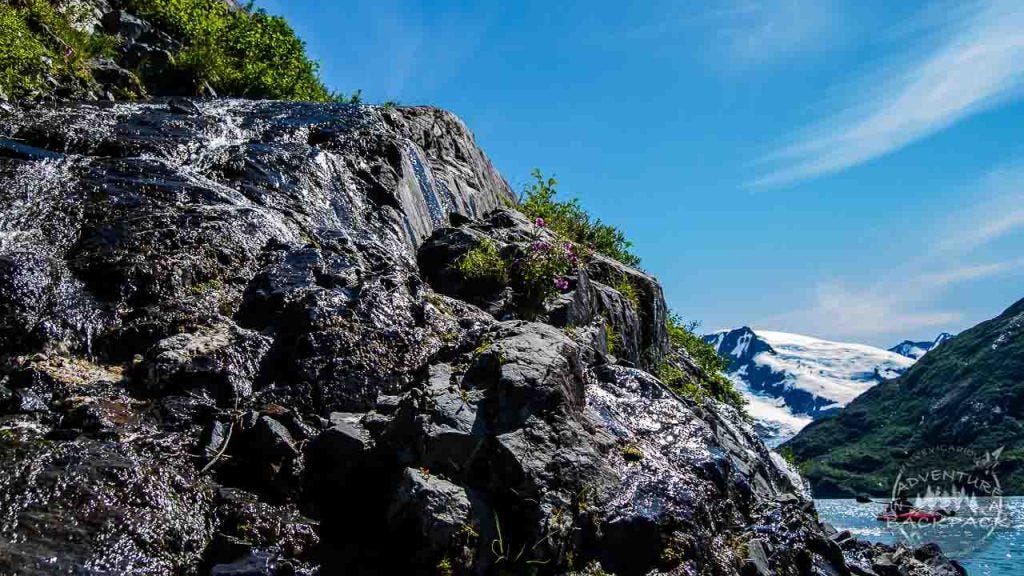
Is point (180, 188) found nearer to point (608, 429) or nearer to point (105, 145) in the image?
point (105, 145)

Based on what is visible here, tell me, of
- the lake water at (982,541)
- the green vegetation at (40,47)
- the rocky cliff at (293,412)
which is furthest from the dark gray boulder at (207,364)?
the lake water at (982,541)

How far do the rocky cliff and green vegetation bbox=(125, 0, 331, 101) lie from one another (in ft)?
33.3

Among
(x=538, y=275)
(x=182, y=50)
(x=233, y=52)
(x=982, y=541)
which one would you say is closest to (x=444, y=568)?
(x=538, y=275)

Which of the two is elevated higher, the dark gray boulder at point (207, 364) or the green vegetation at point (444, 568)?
the dark gray boulder at point (207, 364)

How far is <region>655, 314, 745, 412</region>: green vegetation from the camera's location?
16.8 metres

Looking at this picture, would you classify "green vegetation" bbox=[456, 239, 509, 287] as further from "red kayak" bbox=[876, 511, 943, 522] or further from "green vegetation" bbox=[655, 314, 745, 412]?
"red kayak" bbox=[876, 511, 943, 522]

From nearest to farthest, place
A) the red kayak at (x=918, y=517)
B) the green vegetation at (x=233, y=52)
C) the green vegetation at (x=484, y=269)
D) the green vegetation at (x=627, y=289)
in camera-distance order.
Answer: the green vegetation at (x=484, y=269), the green vegetation at (x=627, y=289), the green vegetation at (x=233, y=52), the red kayak at (x=918, y=517)

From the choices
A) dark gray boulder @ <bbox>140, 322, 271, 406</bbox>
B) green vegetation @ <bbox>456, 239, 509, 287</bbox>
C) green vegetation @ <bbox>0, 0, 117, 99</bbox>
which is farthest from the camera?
green vegetation @ <bbox>0, 0, 117, 99</bbox>

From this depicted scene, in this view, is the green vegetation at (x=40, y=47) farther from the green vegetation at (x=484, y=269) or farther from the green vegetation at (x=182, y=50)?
the green vegetation at (x=484, y=269)

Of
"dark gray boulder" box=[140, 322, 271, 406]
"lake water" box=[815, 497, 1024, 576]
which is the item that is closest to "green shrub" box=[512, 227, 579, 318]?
"dark gray boulder" box=[140, 322, 271, 406]

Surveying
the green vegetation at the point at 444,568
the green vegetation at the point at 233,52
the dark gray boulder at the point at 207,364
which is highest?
the green vegetation at the point at 233,52

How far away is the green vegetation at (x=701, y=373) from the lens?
16.8m

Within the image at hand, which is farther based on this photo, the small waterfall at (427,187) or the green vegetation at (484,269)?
the small waterfall at (427,187)

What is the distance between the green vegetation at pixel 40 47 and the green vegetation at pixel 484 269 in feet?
33.9
